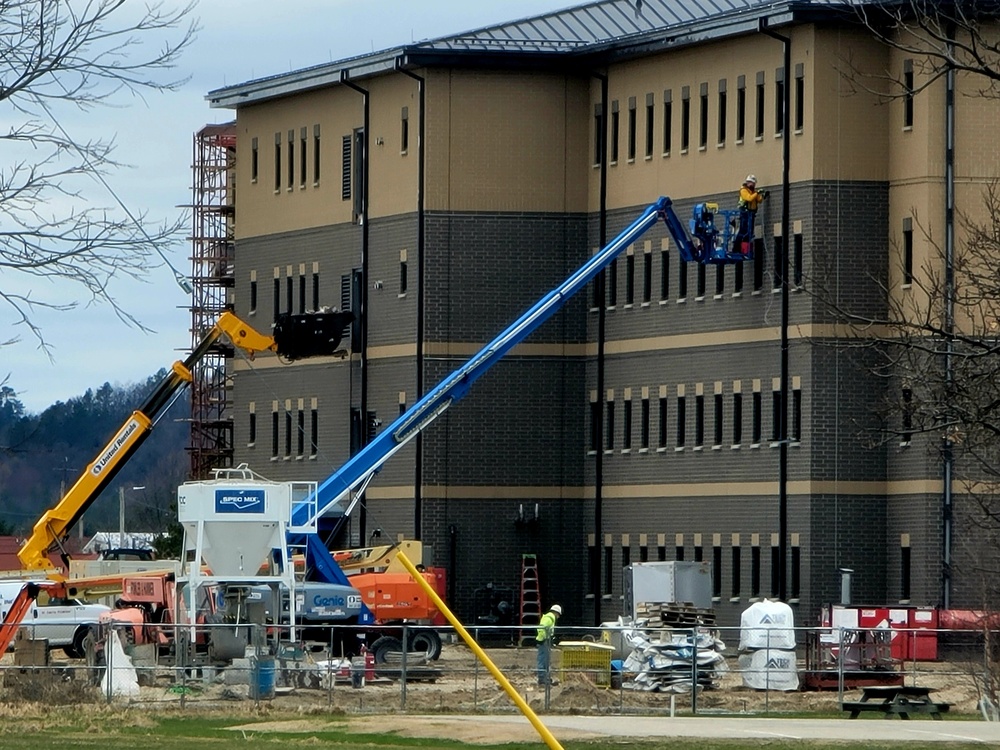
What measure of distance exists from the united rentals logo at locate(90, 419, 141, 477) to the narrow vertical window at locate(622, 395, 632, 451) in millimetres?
13589

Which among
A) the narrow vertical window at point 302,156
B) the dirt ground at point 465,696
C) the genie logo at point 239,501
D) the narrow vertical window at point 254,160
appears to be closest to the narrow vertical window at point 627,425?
the narrow vertical window at point 302,156

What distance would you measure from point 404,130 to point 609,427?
978cm

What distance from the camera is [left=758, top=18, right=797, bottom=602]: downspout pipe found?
63.7 meters

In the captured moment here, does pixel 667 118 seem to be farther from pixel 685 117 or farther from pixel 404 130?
pixel 404 130

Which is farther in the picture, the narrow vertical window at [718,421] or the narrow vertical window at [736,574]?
the narrow vertical window at [718,421]

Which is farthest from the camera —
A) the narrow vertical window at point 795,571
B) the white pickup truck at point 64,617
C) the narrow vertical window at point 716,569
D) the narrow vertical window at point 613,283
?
the narrow vertical window at point 613,283

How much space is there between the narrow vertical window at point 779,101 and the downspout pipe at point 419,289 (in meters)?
10.7

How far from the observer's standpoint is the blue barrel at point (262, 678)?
136 ft

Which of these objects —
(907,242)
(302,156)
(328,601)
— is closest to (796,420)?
(907,242)

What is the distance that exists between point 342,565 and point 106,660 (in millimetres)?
21570

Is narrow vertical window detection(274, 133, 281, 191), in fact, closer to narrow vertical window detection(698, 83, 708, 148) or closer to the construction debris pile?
narrow vertical window detection(698, 83, 708, 148)

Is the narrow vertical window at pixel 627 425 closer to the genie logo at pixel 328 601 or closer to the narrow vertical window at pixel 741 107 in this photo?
the narrow vertical window at pixel 741 107

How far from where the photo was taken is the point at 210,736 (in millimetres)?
34969

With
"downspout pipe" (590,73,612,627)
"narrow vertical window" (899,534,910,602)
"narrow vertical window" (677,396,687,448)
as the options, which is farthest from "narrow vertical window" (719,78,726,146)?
"narrow vertical window" (899,534,910,602)
